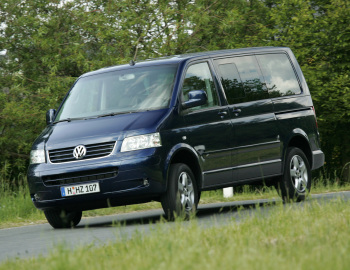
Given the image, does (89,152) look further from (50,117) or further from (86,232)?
(50,117)

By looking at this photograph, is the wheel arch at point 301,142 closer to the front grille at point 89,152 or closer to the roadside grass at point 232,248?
the front grille at point 89,152

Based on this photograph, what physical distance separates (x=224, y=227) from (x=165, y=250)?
5.85ft

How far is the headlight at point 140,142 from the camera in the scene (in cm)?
999

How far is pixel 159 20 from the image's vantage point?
76.4 ft

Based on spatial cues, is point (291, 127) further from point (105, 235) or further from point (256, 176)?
point (105, 235)

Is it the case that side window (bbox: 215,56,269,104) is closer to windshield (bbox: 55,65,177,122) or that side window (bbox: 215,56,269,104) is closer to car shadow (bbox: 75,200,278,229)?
windshield (bbox: 55,65,177,122)

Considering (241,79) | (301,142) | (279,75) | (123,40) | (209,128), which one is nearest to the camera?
(209,128)

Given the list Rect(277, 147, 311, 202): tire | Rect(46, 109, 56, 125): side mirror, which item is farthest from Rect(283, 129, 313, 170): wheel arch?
Rect(46, 109, 56, 125): side mirror

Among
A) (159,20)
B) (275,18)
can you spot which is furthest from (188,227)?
(275,18)

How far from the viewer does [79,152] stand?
33.4 feet

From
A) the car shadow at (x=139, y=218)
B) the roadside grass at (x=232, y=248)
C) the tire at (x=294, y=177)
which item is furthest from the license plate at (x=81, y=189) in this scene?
the tire at (x=294, y=177)

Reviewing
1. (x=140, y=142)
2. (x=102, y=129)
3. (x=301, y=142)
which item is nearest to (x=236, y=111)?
(x=301, y=142)

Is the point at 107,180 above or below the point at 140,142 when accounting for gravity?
below

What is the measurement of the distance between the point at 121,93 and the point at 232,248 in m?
5.30
